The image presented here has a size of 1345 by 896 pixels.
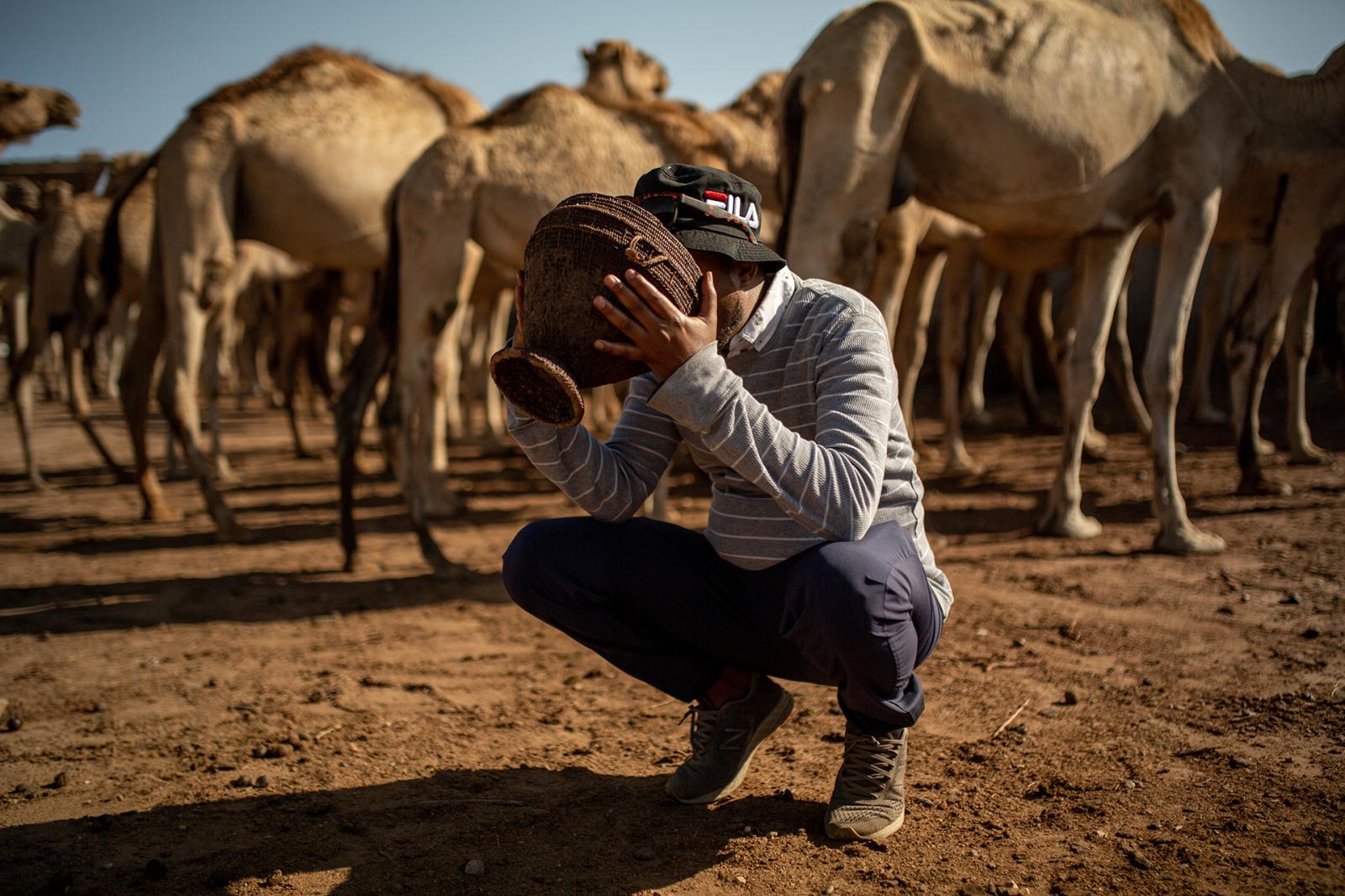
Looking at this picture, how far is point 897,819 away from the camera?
8.03 ft

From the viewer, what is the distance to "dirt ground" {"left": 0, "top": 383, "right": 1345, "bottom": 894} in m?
2.33

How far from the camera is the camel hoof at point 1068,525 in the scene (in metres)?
5.61

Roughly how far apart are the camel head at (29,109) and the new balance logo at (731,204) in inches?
407

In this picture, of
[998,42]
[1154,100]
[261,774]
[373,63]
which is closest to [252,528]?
[373,63]

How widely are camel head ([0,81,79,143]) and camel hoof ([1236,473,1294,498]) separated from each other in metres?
11.3

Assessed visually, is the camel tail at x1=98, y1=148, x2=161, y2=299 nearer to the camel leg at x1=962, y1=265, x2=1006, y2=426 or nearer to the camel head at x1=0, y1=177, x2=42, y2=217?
the camel leg at x1=962, y1=265, x2=1006, y2=426

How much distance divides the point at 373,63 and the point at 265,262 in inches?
196

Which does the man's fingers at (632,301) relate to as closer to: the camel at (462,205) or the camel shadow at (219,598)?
the camel shadow at (219,598)

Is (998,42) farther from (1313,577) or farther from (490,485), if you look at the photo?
(490,485)

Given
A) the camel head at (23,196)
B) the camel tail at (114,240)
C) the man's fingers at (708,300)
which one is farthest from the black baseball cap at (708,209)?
the camel head at (23,196)

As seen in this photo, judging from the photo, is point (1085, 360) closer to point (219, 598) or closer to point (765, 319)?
point (765, 319)

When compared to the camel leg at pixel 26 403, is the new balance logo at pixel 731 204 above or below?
Answer: above

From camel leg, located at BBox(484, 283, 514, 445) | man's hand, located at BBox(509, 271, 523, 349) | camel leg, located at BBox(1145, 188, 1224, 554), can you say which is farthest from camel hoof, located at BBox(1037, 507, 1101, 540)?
camel leg, located at BBox(484, 283, 514, 445)

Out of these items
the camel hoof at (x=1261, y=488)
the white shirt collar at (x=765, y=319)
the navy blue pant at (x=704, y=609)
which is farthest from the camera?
the camel hoof at (x=1261, y=488)
